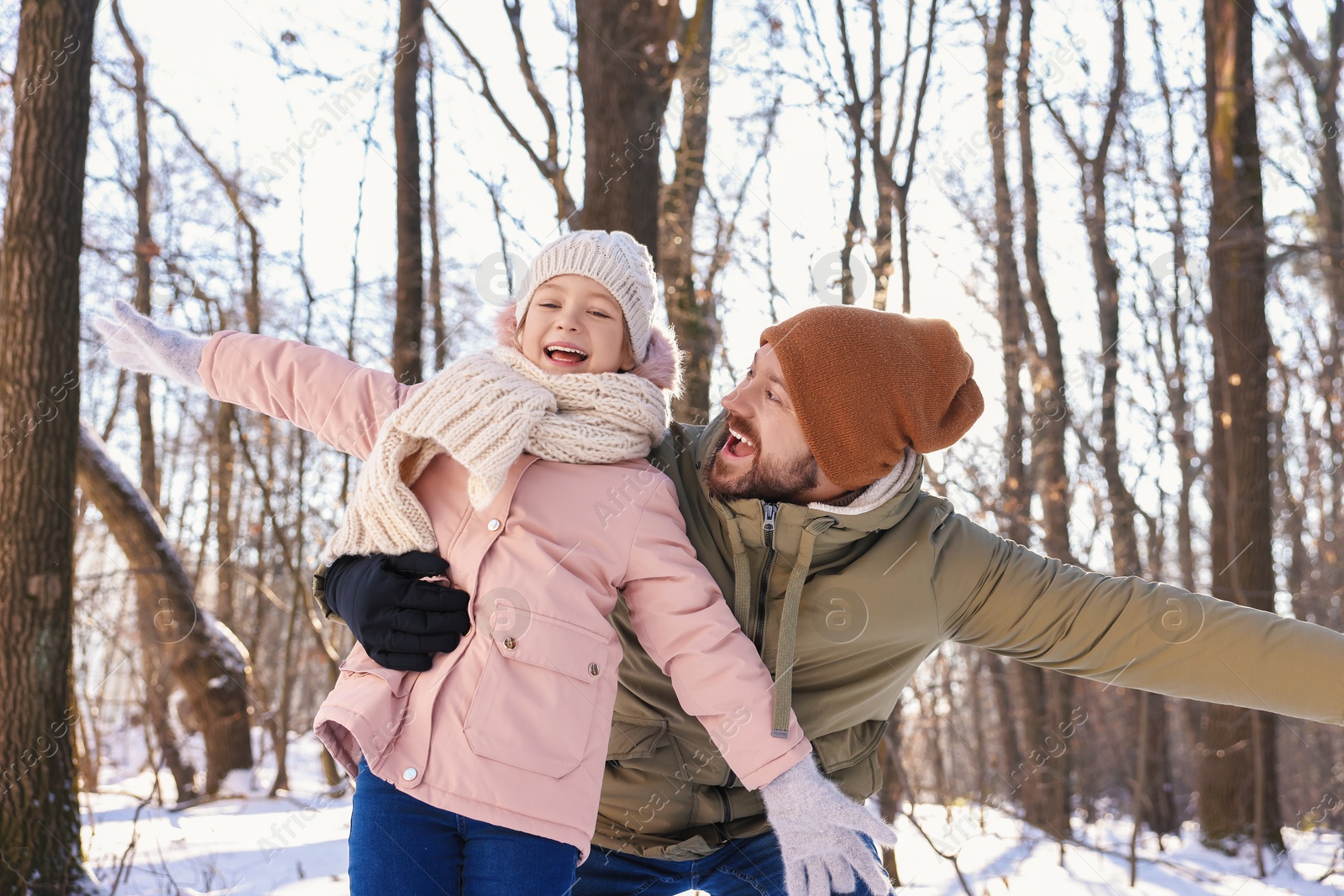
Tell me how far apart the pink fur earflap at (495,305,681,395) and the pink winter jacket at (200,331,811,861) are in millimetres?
295

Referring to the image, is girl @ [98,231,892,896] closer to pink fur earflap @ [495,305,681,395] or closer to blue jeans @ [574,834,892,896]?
pink fur earflap @ [495,305,681,395]

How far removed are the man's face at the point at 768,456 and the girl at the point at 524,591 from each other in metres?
0.16

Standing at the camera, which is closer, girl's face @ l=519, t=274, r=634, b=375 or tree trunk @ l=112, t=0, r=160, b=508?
girl's face @ l=519, t=274, r=634, b=375

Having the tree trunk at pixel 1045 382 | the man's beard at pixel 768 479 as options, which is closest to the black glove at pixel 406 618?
the man's beard at pixel 768 479

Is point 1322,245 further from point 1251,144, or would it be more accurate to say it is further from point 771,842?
point 771,842

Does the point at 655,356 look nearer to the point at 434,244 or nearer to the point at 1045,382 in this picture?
the point at 1045,382

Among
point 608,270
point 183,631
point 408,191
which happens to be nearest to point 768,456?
point 608,270

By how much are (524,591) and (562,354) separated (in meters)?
0.62

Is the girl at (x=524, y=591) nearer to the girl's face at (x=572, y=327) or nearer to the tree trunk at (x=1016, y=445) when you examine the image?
the girl's face at (x=572, y=327)

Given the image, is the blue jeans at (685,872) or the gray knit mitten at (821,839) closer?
the gray knit mitten at (821,839)

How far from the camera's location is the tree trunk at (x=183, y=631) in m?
6.38

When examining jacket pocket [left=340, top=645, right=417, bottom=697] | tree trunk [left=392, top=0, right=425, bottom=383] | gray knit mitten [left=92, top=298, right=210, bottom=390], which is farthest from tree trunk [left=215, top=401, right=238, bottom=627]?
jacket pocket [left=340, top=645, right=417, bottom=697]

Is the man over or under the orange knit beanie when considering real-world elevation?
under

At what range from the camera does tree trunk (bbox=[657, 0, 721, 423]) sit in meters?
5.33
